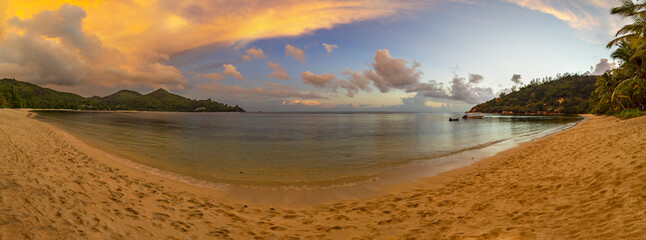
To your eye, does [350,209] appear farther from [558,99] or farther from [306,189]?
[558,99]

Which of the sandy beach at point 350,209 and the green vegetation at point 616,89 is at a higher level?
the green vegetation at point 616,89

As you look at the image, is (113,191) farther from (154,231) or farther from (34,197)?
(154,231)

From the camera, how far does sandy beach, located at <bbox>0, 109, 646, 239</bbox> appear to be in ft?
17.2

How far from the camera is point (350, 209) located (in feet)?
27.7

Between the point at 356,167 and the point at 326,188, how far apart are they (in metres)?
5.10

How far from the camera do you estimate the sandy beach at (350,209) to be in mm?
5234

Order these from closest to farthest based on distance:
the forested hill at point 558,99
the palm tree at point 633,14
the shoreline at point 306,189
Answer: the shoreline at point 306,189 → the palm tree at point 633,14 → the forested hill at point 558,99

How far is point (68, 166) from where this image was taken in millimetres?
11023

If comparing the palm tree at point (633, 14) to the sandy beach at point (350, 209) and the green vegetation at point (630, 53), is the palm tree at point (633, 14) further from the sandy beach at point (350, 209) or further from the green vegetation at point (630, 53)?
the sandy beach at point (350, 209)

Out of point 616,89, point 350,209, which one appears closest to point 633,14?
point 616,89

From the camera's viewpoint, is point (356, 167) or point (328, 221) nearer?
point (328, 221)

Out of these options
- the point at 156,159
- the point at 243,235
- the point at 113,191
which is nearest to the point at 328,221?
the point at 243,235

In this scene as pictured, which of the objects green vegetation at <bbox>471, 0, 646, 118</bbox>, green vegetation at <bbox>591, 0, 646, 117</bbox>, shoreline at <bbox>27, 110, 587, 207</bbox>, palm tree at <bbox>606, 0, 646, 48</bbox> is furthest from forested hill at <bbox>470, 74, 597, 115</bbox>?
shoreline at <bbox>27, 110, 587, 207</bbox>

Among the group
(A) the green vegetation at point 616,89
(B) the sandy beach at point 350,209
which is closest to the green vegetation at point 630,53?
(A) the green vegetation at point 616,89
